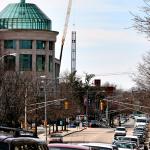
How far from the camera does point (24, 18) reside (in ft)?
465

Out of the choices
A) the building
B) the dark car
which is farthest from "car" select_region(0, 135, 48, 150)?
the building

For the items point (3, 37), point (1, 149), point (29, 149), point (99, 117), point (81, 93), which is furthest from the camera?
point (99, 117)

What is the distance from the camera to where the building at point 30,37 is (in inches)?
5389

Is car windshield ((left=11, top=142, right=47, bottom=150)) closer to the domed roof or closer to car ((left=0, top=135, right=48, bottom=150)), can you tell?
car ((left=0, top=135, right=48, bottom=150))

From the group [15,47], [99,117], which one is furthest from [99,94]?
[15,47]

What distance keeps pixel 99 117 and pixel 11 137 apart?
14972cm

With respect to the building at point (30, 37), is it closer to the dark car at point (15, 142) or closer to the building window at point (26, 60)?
the building window at point (26, 60)

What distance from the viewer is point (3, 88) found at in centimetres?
4531

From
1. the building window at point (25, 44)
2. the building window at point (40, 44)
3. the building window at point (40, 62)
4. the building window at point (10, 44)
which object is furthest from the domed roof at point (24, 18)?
the building window at point (40, 62)

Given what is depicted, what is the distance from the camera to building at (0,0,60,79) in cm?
13688

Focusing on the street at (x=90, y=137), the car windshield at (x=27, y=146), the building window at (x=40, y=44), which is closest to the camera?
the car windshield at (x=27, y=146)

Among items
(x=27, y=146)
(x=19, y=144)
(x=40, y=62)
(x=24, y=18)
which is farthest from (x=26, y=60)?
(x=19, y=144)

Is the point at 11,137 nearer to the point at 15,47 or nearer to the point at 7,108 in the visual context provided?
the point at 7,108

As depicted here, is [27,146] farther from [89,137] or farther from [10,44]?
[10,44]
